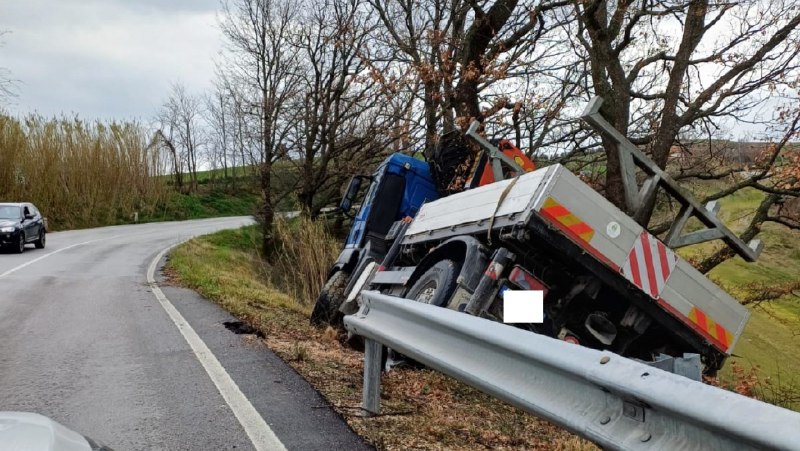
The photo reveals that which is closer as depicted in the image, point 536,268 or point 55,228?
point 536,268

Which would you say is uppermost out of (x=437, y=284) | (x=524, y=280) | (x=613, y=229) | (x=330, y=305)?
(x=613, y=229)

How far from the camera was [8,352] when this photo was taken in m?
6.13

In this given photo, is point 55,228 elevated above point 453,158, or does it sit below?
below

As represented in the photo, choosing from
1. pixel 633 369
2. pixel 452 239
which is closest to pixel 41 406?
pixel 452 239

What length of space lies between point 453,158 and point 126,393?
21.2 ft

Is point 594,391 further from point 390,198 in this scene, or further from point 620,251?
point 390,198

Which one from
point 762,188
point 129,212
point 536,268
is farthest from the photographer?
point 129,212

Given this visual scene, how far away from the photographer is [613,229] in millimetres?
5246

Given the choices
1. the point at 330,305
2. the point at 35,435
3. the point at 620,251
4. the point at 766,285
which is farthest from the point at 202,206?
the point at 35,435

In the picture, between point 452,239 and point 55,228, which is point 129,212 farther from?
point 452,239

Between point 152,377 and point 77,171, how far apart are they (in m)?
30.9

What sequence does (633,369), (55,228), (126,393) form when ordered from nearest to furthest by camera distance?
(633,369), (126,393), (55,228)

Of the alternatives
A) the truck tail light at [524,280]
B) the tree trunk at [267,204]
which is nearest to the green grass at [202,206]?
the tree trunk at [267,204]

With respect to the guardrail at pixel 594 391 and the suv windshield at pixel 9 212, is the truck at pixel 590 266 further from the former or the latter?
the suv windshield at pixel 9 212
